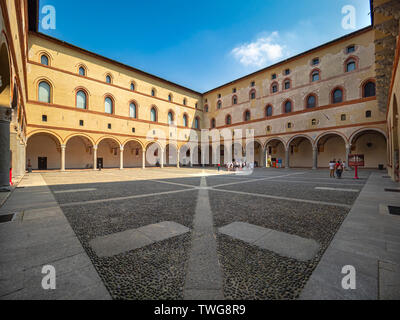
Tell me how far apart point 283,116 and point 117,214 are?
86.2 feet

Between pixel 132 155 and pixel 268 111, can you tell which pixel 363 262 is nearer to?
pixel 268 111

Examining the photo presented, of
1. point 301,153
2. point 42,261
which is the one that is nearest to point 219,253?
point 42,261

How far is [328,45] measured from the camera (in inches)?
852

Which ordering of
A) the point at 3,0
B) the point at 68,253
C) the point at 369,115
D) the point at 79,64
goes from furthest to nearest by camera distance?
the point at 79,64 < the point at 369,115 < the point at 3,0 < the point at 68,253

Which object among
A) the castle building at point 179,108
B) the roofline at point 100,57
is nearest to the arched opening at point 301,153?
the castle building at point 179,108

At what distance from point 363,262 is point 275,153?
29446 mm

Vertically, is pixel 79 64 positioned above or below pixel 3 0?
above

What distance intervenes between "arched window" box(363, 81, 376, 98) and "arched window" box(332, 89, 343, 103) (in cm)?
202

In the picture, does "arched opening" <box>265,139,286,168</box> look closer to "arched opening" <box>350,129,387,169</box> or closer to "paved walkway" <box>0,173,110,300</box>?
"arched opening" <box>350,129,387,169</box>

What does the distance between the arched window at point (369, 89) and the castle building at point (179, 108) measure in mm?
91

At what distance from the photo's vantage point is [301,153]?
27016 millimetres

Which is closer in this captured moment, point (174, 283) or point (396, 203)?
point (174, 283)
